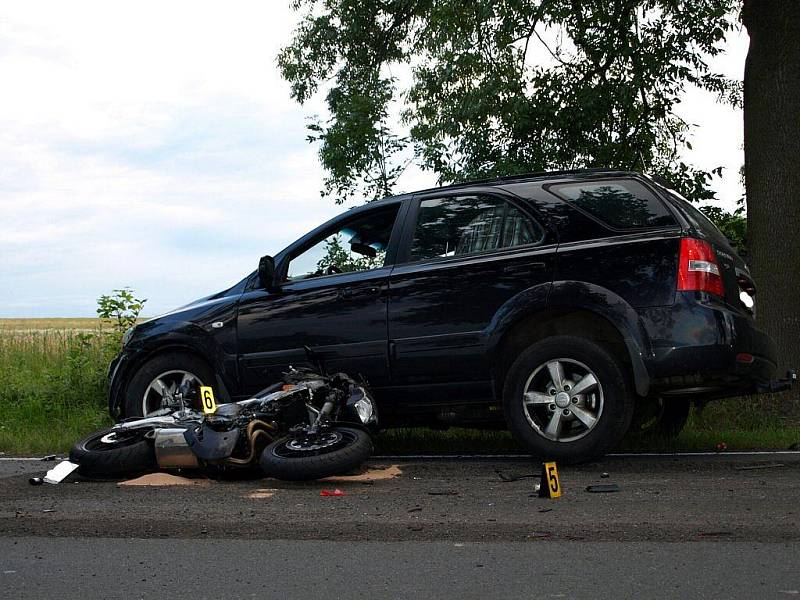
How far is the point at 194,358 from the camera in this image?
9.15m

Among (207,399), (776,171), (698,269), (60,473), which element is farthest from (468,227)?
(776,171)

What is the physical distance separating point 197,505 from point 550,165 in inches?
330

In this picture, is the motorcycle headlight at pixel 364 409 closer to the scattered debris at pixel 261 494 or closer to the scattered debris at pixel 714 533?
the scattered debris at pixel 261 494

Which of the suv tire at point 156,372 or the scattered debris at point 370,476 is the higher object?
the suv tire at point 156,372

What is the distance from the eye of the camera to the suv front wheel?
24.4 feet

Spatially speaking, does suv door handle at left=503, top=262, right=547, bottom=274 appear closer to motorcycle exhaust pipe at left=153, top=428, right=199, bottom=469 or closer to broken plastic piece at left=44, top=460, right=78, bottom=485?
motorcycle exhaust pipe at left=153, top=428, right=199, bottom=469

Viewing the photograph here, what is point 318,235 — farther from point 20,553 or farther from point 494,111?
point 494,111

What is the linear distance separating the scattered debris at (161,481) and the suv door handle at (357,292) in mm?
1821

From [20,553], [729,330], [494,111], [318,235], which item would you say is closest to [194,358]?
[318,235]

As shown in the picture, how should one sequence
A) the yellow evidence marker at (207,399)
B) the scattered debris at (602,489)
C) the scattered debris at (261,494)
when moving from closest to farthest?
the scattered debris at (602,489), the scattered debris at (261,494), the yellow evidence marker at (207,399)

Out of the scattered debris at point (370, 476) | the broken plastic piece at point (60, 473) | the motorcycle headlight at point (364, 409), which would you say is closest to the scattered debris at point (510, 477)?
the scattered debris at point (370, 476)

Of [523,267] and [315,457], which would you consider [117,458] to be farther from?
[523,267]

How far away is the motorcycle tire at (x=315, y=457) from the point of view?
7.16m

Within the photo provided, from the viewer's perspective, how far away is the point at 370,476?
7637 millimetres
